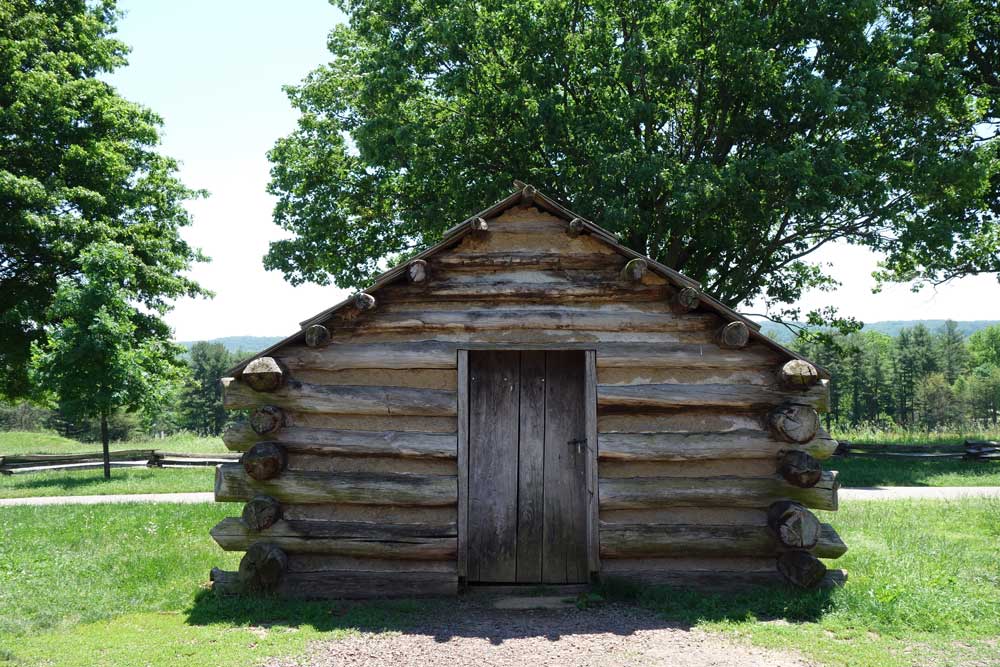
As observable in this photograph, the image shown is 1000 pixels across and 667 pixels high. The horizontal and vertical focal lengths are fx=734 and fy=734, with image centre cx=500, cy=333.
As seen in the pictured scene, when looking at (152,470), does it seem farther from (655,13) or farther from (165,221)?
(655,13)

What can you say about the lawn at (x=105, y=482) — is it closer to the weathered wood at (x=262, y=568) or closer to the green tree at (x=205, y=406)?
the weathered wood at (x=262, y=568)

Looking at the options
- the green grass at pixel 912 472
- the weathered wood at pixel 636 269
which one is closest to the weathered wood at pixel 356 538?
the weathered wood at pixel 636 269

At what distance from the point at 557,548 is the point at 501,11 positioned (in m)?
14.6

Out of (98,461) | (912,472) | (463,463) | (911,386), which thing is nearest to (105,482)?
(98,461)

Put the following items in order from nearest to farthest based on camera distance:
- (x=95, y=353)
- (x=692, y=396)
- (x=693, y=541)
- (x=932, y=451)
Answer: (x=693, y=541)
(x=692, y=396)
(x=95, y=353)
(x=932, y=451)

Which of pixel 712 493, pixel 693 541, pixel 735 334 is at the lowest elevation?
pixel 693 541

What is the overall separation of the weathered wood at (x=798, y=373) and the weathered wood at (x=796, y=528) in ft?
4.22

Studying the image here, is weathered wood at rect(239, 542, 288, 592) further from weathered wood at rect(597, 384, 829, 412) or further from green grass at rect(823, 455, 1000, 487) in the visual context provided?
green grass at rect(823, 455, 1000, 487)

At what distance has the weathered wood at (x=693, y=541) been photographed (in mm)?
7633

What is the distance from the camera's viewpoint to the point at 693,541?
7.65 meters

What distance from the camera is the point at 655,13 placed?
17672 mm

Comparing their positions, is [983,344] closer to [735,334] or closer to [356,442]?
[735,334]

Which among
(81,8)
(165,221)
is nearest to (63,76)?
(81,8)

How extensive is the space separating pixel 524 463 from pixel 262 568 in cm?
297
